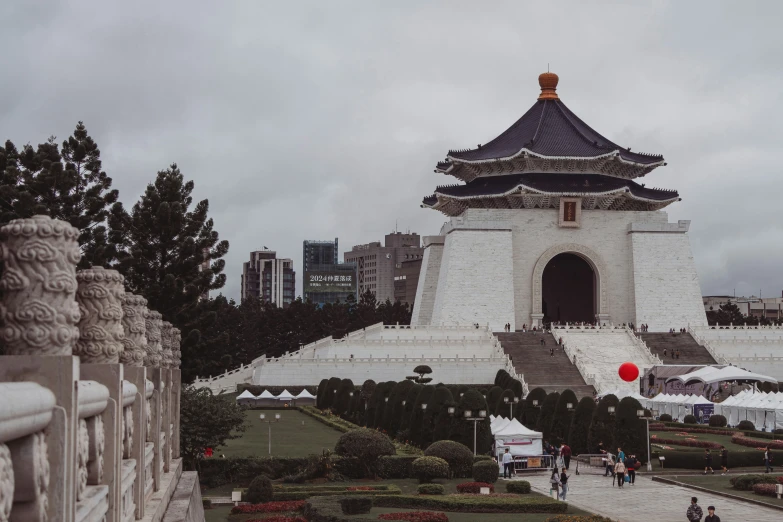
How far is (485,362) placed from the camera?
41500mm

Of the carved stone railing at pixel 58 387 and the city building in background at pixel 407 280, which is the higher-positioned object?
the city building in background at pixel 407 280

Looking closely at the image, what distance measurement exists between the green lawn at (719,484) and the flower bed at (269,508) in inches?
299

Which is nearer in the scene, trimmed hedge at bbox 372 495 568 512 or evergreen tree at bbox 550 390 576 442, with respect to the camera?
trimmed hedge at bbox 372 495 568 512

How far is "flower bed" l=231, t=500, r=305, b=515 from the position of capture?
16266 millimetres

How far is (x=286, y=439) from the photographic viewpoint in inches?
1028

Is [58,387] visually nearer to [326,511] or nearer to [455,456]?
[326,511]

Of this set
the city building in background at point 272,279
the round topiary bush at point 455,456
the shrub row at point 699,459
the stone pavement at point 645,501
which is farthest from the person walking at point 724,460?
the city building in background at point 272,279

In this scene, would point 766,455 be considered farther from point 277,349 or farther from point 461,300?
point 277,349

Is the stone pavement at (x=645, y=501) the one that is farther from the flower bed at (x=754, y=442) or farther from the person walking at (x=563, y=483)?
the flower bed at (x=754, y=442)

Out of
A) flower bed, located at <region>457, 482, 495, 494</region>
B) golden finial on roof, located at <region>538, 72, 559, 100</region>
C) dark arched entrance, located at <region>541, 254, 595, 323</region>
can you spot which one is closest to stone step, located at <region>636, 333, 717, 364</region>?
dark arched entrance, located at <region>541, 254, 595, 323</region>

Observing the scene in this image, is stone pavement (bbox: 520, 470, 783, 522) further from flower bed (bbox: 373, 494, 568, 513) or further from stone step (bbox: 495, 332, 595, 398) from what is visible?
stone step (bbox: 495, 332, 595, 398)

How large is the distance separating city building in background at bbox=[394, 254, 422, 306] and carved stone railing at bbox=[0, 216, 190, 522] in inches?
4315

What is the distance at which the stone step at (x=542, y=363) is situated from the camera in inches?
1523

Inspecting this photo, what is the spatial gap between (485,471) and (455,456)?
1410 millimetres
